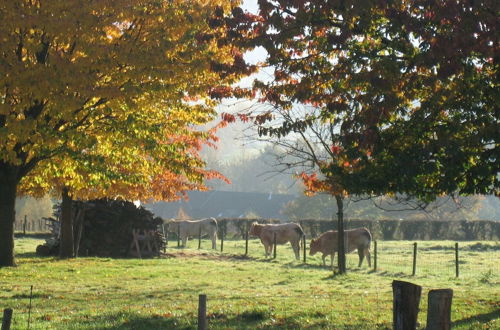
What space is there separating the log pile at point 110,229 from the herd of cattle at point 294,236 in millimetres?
5605

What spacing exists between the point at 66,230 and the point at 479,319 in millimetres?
19180

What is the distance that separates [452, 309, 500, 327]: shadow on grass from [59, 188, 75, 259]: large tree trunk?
1864cm

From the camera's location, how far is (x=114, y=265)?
23.8m

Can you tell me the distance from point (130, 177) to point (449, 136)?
11.9 metres

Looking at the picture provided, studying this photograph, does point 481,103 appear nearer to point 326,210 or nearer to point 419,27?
point 419,27

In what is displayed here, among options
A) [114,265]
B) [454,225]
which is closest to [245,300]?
[114,265]

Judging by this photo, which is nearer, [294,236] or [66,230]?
[66,230]

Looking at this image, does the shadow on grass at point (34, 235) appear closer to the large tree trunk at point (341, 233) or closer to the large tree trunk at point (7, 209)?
the large tree trunk at point (7, 209)

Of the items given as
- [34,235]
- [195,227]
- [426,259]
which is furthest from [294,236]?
[34,235]

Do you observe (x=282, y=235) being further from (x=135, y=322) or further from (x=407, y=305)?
(x=407, y=305)

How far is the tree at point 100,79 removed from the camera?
611 inches

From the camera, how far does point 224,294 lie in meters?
15.6

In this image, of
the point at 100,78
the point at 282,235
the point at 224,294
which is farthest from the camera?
the point at 282,235

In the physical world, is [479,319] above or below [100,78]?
below
